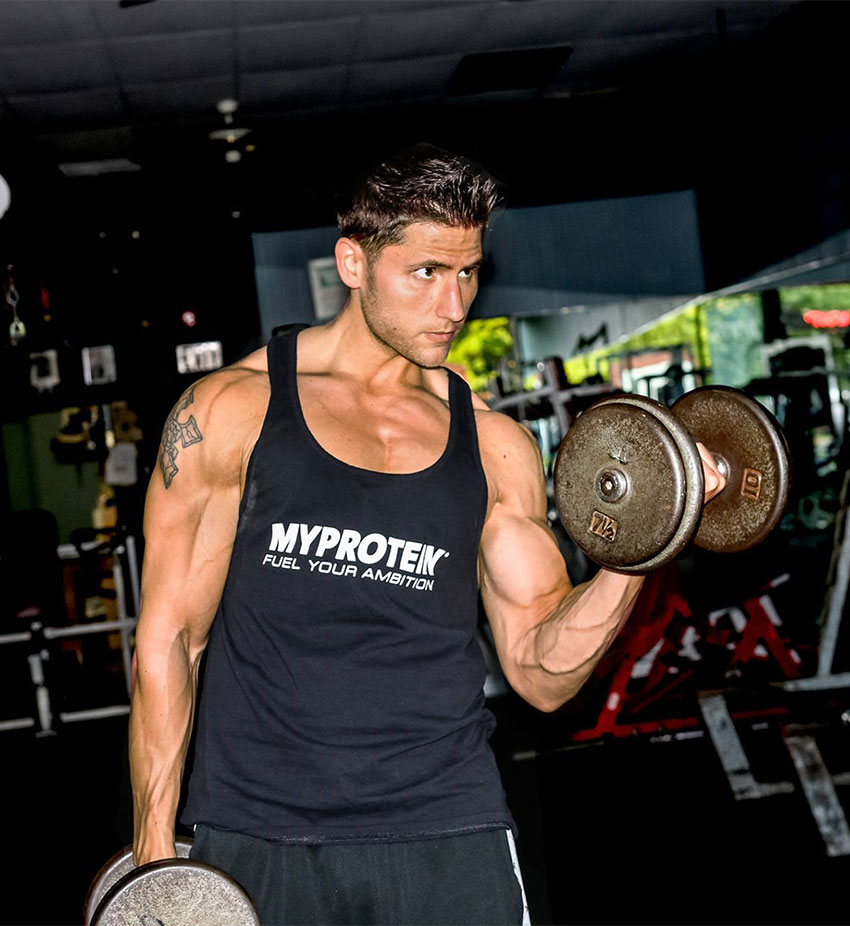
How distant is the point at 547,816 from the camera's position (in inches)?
139

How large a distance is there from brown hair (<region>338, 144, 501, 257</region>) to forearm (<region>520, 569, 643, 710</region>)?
0.53 meters

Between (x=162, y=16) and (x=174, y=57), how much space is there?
0.44 metres

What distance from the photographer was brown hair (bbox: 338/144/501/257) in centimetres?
151

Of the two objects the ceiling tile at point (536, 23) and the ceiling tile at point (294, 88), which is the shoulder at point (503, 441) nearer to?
the ceiling tile at point (536, 23)

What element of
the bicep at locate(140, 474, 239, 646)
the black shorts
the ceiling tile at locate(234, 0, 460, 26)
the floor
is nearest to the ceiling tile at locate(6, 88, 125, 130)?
the ceiling tile at locate(234, 0, 460, 26)

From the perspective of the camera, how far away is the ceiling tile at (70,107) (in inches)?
197

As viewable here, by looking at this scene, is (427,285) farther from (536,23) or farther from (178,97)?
(178,97)

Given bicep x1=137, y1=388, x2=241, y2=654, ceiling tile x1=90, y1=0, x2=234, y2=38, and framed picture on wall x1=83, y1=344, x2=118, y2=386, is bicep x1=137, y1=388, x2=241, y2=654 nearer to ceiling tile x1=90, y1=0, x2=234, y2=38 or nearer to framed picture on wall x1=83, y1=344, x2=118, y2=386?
ceiling tile x1=90, y1=0, x2=234, y2=38

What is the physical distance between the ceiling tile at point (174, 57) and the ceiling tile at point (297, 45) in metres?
0.09

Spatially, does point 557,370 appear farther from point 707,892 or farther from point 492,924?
point 492,924

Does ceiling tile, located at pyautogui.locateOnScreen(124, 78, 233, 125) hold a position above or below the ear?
above

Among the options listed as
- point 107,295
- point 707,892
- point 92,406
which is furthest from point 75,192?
point 707,892

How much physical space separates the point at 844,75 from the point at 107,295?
158 inches

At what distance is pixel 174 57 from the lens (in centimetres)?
467
